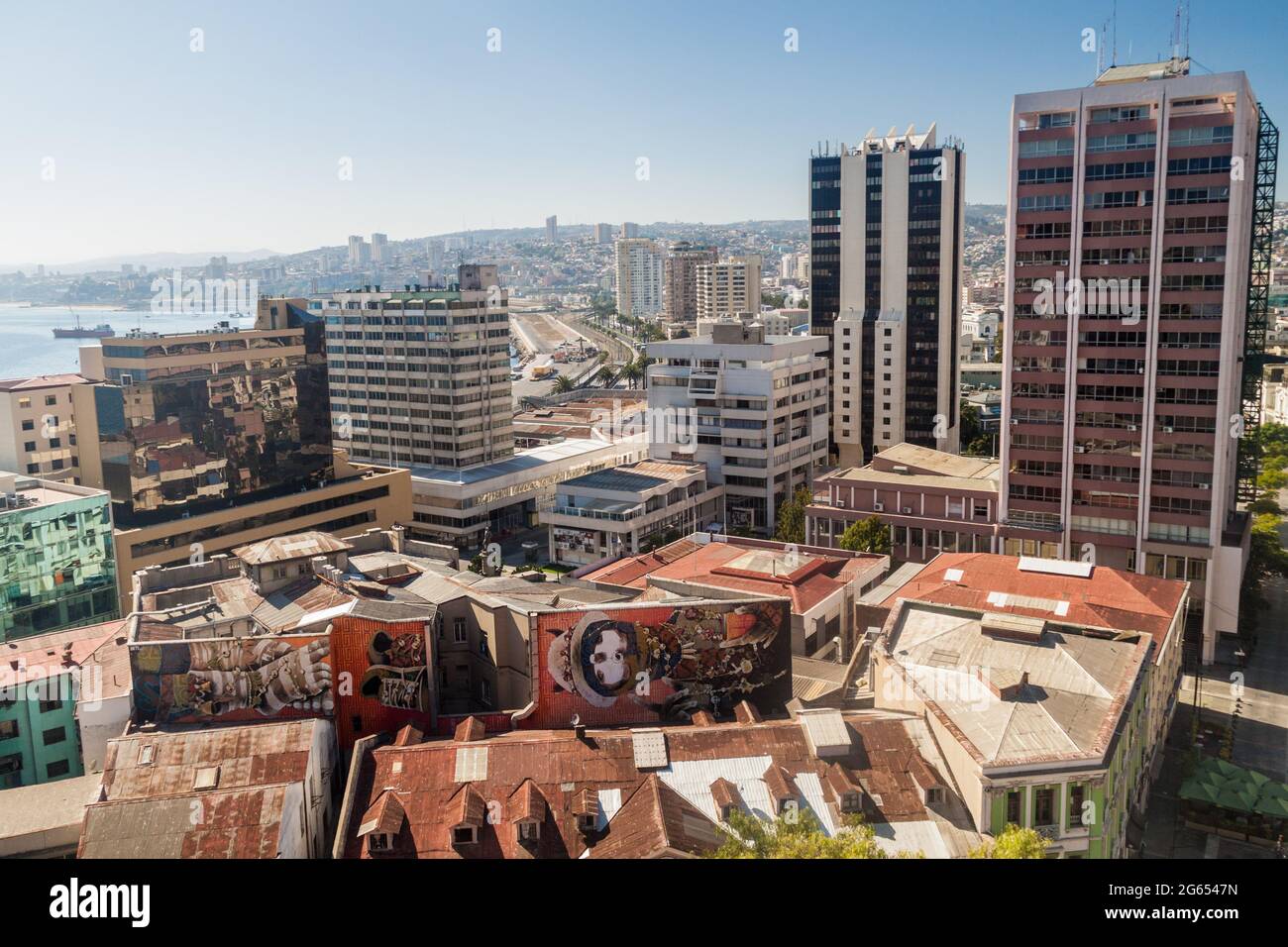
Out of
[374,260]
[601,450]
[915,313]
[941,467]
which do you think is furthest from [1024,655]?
[374,260]

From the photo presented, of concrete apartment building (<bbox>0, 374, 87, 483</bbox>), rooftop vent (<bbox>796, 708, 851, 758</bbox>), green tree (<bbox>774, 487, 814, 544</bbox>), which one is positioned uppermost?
concrete apartment building (<bbox>0, 374, 87, 483</bbox>)

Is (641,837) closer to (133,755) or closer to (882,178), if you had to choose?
(133,755)

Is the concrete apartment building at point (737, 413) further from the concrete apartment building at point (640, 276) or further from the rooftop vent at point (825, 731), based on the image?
the concrete apartment building at point (640, 276)

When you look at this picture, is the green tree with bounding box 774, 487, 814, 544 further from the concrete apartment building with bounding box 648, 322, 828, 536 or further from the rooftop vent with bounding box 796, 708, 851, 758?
the rooftop vent with bounding box 796, 708, 851, 758

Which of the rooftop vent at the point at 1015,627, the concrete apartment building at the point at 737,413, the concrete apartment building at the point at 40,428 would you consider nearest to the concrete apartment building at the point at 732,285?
the concrete apartment building at the point at 737,413

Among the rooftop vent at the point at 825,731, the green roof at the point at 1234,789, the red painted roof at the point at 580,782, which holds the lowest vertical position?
the green roof at the point at 1234,789

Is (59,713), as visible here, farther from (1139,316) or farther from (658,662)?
(1139,316)

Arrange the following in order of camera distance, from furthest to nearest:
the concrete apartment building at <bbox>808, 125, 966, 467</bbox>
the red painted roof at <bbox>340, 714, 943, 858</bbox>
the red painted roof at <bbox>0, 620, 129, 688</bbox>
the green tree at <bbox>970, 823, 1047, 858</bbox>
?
the concrete apartment building at <bbox>808, 125, 966, 467</bbox> → the red painted roof at <bbox>0, 620, 129, 688</bbox> → the red painted roof at <bbox>340, 714, 943, 858</bbox> → the green tree at <bbox>970, 823, 1047, 858</bbox>

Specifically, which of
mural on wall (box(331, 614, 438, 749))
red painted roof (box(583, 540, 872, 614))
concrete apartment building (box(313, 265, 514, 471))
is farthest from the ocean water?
mural on wall (box(331, 614, 438, 749))
